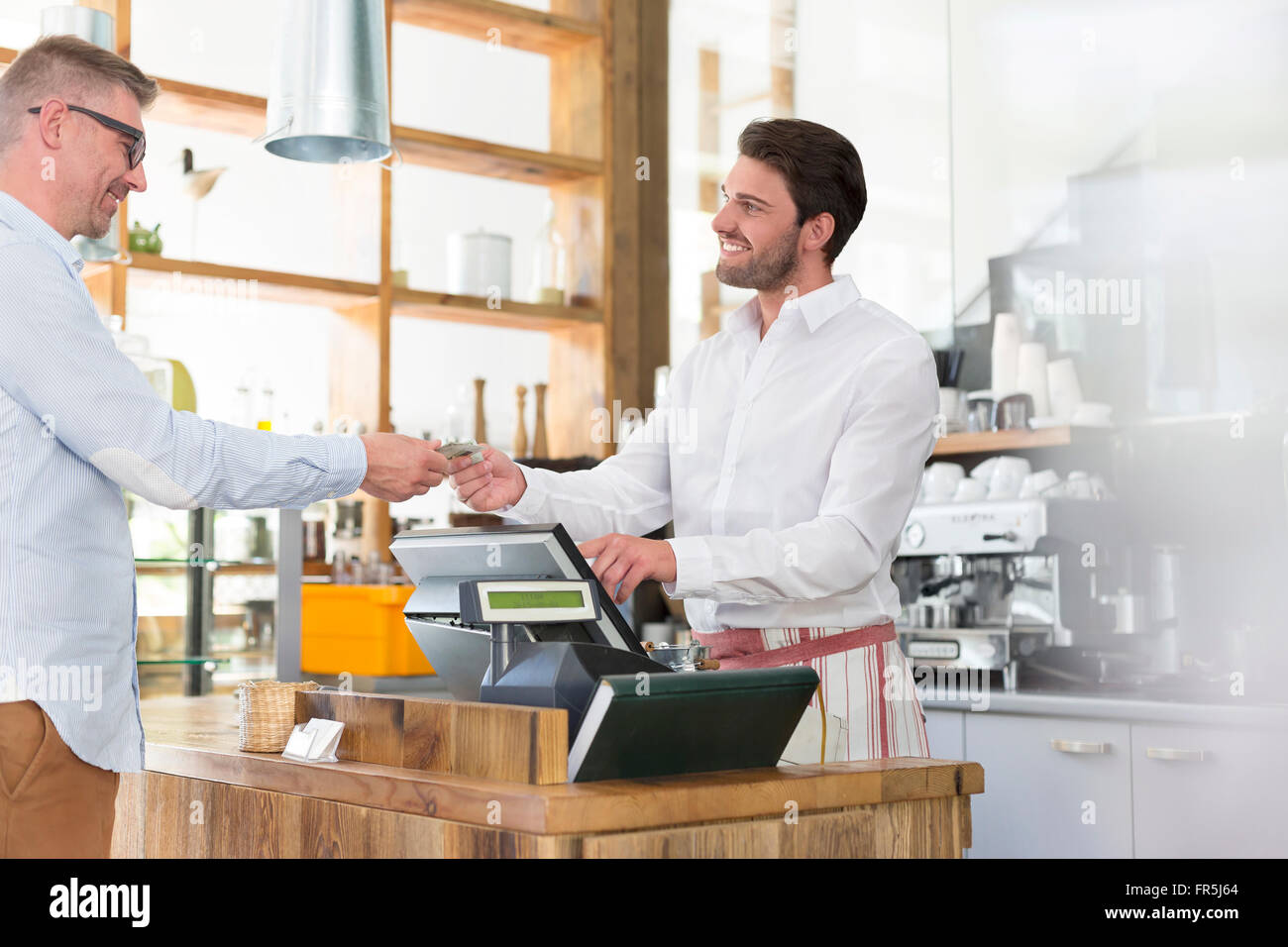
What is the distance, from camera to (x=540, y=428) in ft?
14.5

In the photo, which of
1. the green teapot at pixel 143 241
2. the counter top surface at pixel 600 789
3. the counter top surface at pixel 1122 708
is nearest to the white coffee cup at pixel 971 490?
the counter top surface at pixel 1122 708

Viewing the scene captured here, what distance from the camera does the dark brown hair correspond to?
2236 millimetres

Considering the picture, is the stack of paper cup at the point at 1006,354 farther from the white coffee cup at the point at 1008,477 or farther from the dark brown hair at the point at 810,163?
the dark brown hair at the point at 810,163

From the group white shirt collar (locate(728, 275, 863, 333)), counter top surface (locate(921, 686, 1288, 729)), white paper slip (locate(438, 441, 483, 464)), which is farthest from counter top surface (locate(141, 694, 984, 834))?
counter top surface (locate(921, 686, 1288, 729))

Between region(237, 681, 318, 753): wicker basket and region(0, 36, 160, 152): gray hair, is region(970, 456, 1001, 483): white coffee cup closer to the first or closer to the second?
region(237, 681, 318, 753): wicker basket

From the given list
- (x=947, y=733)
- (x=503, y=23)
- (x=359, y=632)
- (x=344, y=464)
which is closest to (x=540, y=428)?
(x=359, y=632)

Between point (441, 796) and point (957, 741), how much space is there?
218cm

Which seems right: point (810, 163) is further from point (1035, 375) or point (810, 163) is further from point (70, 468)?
point (1035, 375)

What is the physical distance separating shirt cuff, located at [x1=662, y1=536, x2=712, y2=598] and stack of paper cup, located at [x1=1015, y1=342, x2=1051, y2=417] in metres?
2.23

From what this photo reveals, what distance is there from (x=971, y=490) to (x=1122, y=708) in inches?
33.1

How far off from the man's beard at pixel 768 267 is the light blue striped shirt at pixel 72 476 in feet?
3.02

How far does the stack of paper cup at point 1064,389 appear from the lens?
12.4ft

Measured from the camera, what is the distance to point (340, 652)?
11.9ft

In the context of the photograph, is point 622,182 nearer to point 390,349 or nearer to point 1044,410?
point 390,349
